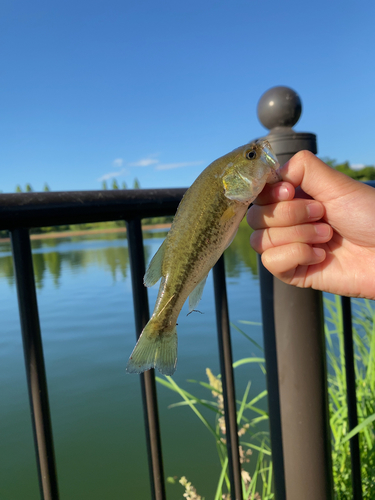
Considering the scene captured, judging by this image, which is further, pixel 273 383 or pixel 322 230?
pixel 273 383

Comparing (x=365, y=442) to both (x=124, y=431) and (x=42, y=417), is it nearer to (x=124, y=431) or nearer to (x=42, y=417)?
(x=42, y=417)

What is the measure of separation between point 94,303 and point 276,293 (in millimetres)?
8016

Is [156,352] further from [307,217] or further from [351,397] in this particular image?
[351,397]

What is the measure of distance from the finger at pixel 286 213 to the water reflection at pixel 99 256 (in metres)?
3.84

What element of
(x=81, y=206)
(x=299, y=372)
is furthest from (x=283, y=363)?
(x=81, y=206)

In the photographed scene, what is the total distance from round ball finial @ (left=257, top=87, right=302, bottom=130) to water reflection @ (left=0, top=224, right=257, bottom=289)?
370 centimetres

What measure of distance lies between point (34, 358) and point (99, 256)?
17604 mm

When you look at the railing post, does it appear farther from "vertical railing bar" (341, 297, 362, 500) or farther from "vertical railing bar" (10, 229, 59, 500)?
"vertical railing bar" (10, 229, 59, 500)

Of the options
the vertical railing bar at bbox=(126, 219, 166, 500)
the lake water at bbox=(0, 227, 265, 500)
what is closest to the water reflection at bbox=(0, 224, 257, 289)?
the lake water at bbox=(0, 227, 265, 500)

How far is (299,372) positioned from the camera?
1197 millimetres

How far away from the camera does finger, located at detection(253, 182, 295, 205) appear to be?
84 centimetres

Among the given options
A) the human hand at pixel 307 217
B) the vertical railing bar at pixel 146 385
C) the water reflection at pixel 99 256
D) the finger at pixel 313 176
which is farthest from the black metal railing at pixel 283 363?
the water reflection at pixel 99 256

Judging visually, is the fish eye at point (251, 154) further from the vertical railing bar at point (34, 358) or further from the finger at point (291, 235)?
the vertical railing bar at point (34, 358)

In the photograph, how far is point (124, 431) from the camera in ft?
12.5
